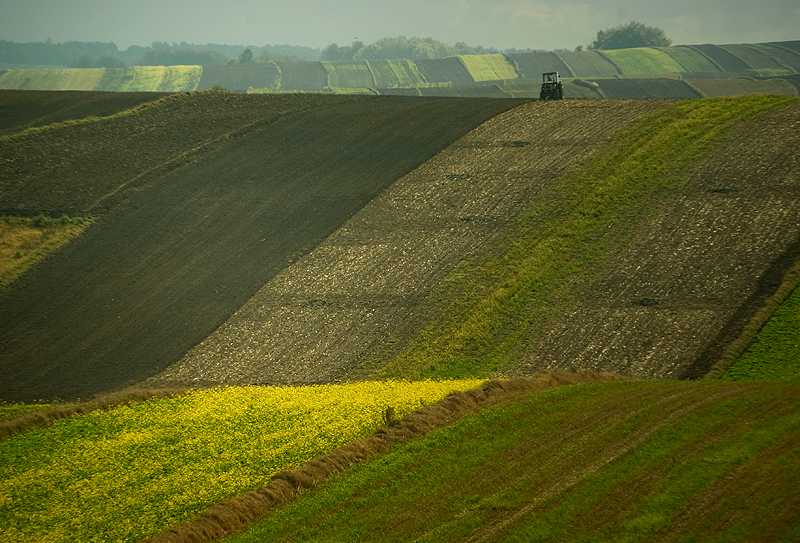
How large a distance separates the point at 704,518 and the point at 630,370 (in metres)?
12.3

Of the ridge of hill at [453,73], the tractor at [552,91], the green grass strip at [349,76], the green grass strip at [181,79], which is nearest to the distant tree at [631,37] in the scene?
the ridge of hill at [453,73]

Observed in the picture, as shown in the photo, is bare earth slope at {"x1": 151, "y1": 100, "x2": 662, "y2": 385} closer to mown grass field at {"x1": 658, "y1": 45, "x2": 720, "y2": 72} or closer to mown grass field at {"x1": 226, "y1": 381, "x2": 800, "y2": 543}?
mown grass field at {"x1": 226, "y1": 381, "x2": 800, "y2": 543}

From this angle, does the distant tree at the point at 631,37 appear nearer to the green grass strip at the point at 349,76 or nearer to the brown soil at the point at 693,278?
the green grass strip at the point at 349,76

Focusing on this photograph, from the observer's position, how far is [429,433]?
19.4 metres

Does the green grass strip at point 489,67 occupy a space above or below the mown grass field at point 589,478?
above

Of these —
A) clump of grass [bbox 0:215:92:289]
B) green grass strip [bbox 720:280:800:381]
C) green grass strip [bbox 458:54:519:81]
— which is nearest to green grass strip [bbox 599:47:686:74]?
green grass strip [bbox 458:54:519:81]

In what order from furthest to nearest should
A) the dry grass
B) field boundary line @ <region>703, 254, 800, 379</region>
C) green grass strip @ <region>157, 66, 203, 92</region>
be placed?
green grass strip @ <region>157, 66, 203, 92</region>
field boundary line @ <region>703, 254, 800, 379</region>
the dry grass

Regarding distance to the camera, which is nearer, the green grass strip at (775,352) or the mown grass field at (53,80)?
the green grass strip at (775,352)

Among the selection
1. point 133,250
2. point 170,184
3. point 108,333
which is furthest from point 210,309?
point 170,184

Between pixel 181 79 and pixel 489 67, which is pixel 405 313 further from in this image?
pixel 181 79

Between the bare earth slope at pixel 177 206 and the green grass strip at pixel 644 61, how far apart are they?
298 ft

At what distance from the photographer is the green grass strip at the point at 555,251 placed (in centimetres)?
2853

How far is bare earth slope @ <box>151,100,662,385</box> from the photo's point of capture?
2928cm

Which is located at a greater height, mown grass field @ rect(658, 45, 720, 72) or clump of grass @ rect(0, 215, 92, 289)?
mown grass field @ rect(658, 45, 720, 72)
